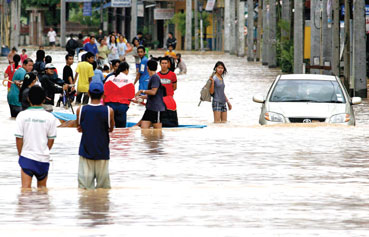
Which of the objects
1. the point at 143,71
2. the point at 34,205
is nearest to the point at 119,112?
the point at 143,71

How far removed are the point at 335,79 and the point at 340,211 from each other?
11734 millimetres

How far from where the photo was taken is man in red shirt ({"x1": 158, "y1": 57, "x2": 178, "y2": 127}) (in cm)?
2204

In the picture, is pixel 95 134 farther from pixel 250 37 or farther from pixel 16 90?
pixel 250 37

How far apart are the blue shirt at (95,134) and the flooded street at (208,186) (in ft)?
1.52

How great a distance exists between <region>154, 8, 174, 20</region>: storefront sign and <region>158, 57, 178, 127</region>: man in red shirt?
86.8 m

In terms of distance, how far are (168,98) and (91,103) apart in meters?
9.31

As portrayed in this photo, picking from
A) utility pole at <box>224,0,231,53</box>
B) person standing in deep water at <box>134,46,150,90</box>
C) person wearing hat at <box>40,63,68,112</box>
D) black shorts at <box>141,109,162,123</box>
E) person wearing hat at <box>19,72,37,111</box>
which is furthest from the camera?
utility pole at <box>224,0,231,53</box>

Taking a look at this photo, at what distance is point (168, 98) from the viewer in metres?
22.0

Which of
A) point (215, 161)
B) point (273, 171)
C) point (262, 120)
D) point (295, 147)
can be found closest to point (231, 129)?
point (262, 120)

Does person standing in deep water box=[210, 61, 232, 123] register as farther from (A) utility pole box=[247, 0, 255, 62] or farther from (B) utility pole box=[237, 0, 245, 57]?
(B) utility pole box=[237, 0, 245, 57]

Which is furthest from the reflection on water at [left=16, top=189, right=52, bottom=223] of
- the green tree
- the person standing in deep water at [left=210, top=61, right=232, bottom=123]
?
the green tree

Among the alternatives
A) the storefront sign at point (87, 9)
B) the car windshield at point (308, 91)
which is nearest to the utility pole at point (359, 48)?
the car windshield at point (308, 91)

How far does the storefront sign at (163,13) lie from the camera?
10938cm

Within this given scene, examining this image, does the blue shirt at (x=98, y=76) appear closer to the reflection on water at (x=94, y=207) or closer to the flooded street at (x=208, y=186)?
the flooded street at (x=208, y=186)
